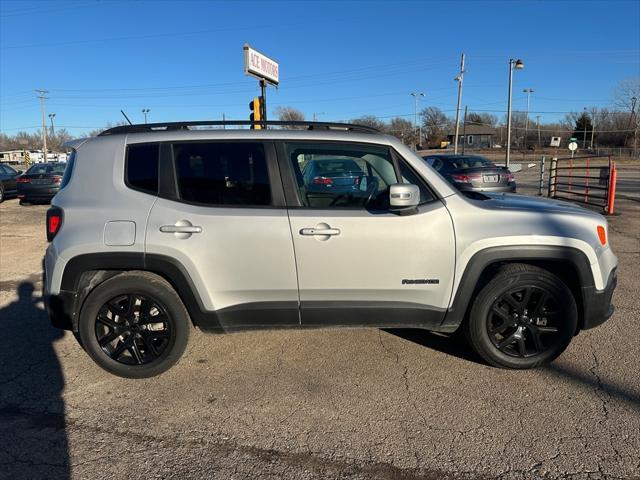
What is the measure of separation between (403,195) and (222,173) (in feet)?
4.30

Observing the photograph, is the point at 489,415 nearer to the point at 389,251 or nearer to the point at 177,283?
the point at 389,251

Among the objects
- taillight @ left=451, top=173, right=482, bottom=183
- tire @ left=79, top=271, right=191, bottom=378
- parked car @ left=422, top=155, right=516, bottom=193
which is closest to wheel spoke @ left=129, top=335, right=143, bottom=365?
tire @ left=79, top=271, right=191, bottom=378

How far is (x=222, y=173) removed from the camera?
138 inches

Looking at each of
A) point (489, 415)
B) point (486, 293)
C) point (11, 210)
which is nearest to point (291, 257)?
point (486, 293)

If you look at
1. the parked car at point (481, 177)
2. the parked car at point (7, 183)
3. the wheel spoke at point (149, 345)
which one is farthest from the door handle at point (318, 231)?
the parked car at point (7, 183)

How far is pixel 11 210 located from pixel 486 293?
1558 cm

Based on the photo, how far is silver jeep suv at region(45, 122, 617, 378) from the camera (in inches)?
134

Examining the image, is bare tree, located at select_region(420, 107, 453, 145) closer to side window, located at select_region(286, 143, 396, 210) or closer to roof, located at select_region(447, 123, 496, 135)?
roof, located at select_region(447, 123, 496, 135)

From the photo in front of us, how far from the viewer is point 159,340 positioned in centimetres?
361

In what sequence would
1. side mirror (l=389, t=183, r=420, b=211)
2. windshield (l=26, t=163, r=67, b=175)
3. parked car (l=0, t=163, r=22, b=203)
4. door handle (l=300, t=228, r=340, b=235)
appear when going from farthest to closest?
parked car (l=0, t=163, r=22, b=203) → windshield (l=26, t=163, r=67, b=175) → door handle (l=300, t=228, r=340, b=235) → side mirror (l=389, t=183, r=420, b=211)

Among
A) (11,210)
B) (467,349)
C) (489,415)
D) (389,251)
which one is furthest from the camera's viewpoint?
(11,210)

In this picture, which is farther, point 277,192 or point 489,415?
point 277,192

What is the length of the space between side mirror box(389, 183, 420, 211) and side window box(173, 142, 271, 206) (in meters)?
0.89

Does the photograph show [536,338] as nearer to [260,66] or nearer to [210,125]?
[210,125]
